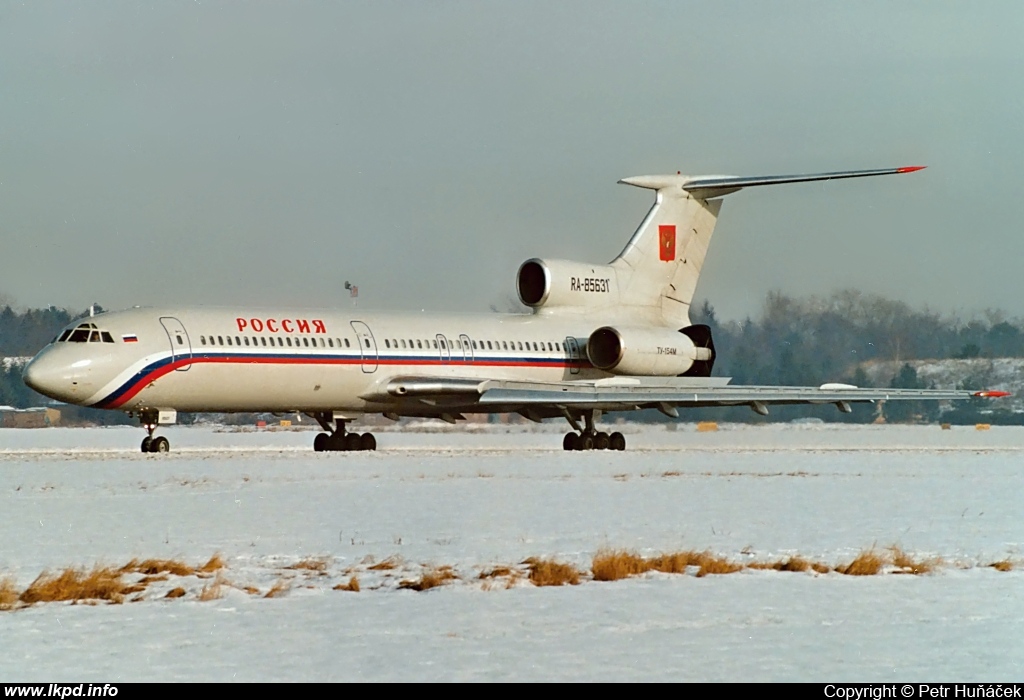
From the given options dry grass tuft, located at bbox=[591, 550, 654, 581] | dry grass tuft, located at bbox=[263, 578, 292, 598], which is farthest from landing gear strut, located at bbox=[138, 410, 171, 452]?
dry grass tuft, located at bbox=[591, 550, 654, 581]

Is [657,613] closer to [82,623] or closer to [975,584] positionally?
[975,584]

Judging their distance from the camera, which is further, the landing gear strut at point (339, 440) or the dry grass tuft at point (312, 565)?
the landing gear strut at point (339, 440)

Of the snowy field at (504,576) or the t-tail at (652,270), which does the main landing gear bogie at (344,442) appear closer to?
the t-tail at (652,270)

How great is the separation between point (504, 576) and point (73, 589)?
337 centimetres

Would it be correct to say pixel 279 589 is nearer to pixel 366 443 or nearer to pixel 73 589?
pixel 73 589

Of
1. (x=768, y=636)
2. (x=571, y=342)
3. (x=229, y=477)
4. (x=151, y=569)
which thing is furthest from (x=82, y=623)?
(x=571, y=342)

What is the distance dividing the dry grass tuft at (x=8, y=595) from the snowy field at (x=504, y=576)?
28 centimetres

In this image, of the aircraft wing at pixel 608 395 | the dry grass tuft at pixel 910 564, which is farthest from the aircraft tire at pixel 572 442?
the dry grass tuft at pixel 910 564

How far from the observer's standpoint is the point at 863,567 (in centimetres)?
1136

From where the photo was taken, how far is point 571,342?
114 ft

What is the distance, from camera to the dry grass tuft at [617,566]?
35.9 ft

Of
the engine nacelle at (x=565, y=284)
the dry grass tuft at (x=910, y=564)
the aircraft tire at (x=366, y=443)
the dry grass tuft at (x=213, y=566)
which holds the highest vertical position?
the engine nacelle at (x=565, y=284)

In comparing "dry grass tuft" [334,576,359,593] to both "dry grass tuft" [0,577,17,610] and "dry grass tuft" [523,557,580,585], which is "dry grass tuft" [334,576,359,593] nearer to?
"dry grass tuft" [523,557,580,585]

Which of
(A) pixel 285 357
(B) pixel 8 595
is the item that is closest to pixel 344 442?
(A) pixel 285 357
